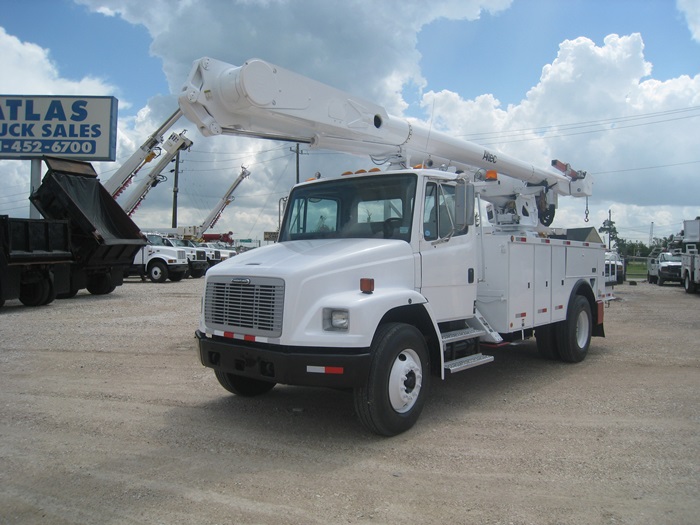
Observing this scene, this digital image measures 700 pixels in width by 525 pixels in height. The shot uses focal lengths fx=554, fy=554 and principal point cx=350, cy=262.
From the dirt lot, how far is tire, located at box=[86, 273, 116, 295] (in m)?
9.82

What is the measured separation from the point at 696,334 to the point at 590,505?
30.2 feet

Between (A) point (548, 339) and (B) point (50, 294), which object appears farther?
(B) point (50, 294)

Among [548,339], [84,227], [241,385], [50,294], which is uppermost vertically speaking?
[84,227]

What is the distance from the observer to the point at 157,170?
32.8 meters

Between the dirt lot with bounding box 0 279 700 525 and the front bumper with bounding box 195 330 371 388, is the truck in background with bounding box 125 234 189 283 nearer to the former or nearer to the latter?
the dirt lot with bounding box 0 279 700 525

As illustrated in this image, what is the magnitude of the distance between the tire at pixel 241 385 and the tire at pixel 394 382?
1771mm

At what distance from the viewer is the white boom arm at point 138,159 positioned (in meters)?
30.1

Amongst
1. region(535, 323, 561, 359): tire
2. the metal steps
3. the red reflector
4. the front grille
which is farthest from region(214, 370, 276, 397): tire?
region(535, 323, 561, 359): tire

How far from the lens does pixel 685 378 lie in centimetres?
731

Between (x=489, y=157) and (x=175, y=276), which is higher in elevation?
(x=489, y=157)

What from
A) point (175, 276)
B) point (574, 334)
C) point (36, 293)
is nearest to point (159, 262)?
point (175, 276)

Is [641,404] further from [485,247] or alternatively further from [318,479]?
[318,479]

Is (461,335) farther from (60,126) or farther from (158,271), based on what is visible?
(60,126)

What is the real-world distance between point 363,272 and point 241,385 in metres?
2.19
